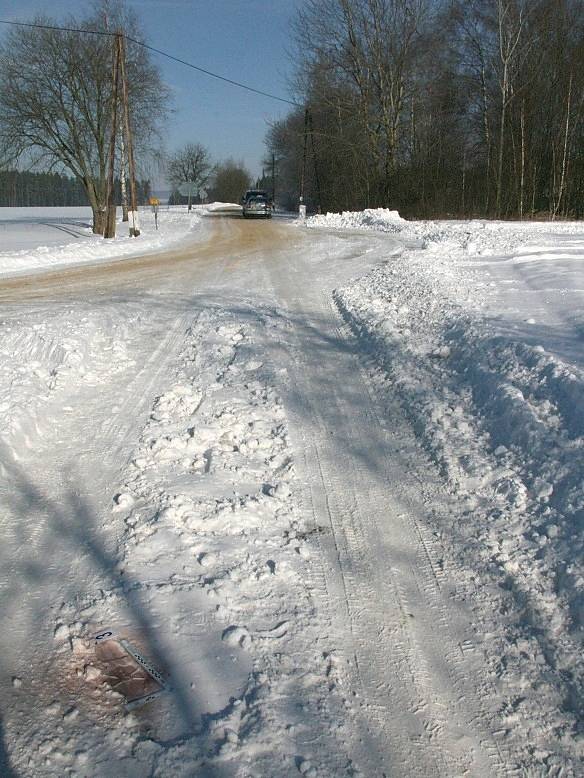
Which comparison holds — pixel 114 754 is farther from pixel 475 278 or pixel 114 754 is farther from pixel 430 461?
pixel 475 278

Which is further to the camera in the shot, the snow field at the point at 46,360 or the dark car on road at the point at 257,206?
the dark car on road at the point at 257,206

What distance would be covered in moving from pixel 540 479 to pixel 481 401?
150 centimetres

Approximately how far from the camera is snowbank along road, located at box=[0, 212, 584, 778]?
2.55 metres

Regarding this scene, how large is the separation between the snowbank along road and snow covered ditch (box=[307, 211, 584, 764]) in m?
0.02

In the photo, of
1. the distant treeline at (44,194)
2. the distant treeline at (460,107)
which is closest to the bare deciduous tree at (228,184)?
the distant treeline at (44,194)

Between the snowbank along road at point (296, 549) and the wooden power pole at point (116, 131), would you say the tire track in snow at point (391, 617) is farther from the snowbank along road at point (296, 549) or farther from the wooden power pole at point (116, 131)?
the wooden power pole at point (116, 131)

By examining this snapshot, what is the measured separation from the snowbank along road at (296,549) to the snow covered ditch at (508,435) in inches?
0.8

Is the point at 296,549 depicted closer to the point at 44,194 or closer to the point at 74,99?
the point at 74,99

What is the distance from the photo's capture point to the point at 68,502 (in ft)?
14.1

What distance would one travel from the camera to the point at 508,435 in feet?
16.3

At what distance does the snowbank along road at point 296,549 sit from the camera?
8.38 feet

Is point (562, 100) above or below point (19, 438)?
above

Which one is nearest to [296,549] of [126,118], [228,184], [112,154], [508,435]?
[508,435]

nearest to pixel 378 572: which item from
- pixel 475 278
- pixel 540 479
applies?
pixel 540 479
